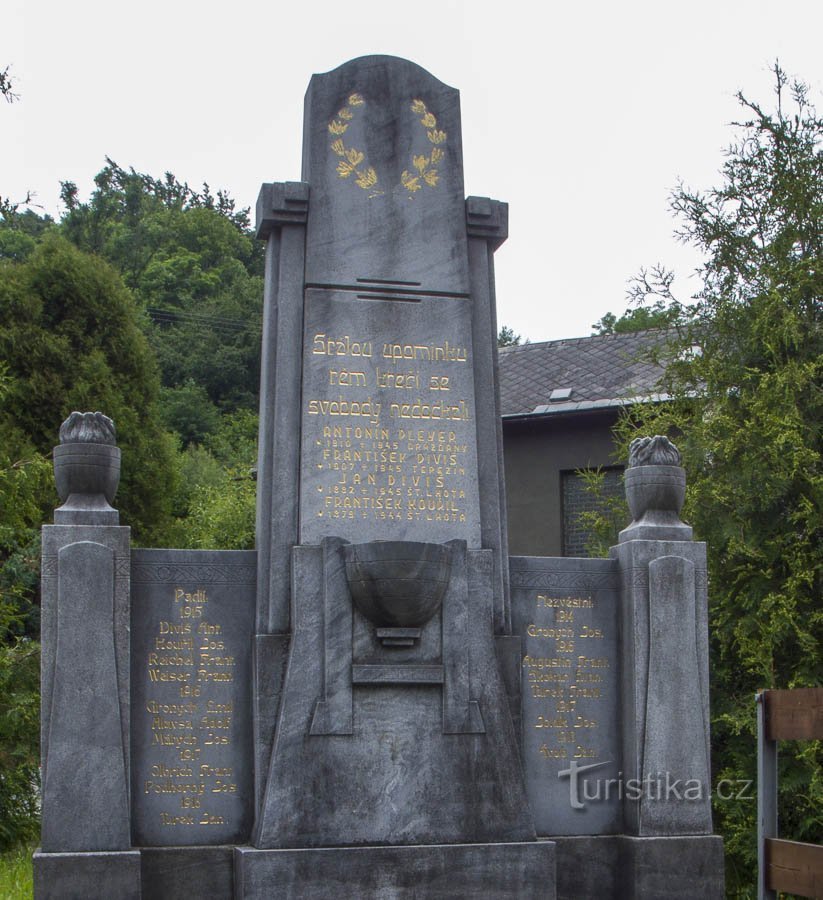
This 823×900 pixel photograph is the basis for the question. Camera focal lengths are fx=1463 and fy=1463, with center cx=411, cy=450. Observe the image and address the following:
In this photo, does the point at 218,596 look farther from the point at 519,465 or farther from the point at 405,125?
the point at 519,465

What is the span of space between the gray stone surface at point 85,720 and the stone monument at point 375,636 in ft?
0.04

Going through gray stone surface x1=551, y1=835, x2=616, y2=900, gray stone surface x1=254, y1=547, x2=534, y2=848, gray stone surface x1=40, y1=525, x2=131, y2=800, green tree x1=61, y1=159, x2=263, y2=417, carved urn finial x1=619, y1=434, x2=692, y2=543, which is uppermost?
green tree x1=61, y1=159, x2=263, y2=417

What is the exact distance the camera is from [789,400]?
13.6m

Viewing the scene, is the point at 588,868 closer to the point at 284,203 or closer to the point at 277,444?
the point at 277,444

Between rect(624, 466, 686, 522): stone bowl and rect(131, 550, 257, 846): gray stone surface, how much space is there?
2737mm

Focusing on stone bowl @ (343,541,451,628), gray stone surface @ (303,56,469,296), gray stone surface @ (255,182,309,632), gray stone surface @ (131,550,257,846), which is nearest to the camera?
stone bowl @ (343,541,451,628)

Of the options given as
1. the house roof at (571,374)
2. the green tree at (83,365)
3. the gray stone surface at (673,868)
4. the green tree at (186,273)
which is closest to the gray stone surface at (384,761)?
the gray stone surface at (673,868)

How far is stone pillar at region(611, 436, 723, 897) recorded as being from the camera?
972 cm

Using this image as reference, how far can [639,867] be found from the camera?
377 inches

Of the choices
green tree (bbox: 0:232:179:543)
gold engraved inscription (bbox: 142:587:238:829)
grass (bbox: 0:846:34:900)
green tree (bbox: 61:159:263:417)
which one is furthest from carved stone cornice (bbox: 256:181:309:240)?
green tree (bbox: 61:159:263:417)

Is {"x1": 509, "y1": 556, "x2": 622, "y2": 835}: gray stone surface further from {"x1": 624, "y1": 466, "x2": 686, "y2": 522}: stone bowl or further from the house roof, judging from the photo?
the house roof

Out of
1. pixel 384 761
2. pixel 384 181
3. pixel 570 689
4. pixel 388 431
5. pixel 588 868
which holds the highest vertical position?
pixel 384 181

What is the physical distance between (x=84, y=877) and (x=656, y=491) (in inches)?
177

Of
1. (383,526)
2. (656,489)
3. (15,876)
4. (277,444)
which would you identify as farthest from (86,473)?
(15,876)
